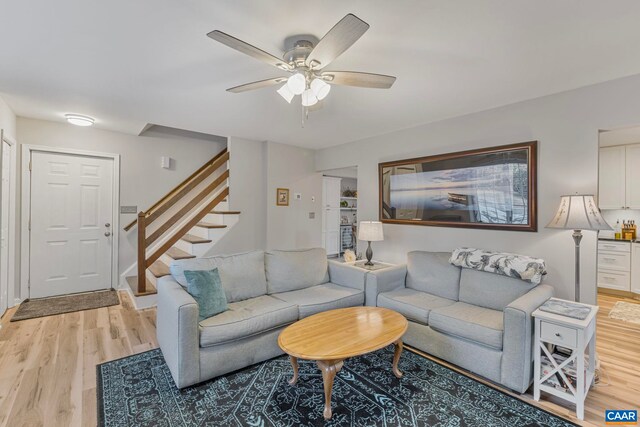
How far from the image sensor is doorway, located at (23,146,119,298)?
12.9ft

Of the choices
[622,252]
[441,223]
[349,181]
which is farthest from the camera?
[349,181]

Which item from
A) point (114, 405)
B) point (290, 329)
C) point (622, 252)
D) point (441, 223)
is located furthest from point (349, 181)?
point (114, 405)

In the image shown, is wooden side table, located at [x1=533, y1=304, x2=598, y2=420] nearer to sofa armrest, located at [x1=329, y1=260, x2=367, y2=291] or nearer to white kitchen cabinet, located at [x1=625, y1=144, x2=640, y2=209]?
sofa armrest, located at [x1=329, y1=260, x2=367, y2=291]

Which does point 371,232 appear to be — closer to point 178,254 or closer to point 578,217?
point 578,217

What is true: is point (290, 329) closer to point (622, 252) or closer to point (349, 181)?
point (622, 252)

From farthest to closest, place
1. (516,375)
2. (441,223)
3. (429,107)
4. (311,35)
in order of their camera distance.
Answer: (441,223) < (429,107) < (516,375) < (311,35)

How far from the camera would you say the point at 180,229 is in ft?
13.9

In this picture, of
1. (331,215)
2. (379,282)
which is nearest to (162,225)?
(379,282)

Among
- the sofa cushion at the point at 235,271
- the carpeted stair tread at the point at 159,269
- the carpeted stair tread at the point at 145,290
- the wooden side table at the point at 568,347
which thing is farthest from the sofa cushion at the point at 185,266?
the wooden side table at the point at 568,347

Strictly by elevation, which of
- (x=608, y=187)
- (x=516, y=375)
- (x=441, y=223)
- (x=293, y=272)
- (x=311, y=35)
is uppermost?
(x=311, y=35)

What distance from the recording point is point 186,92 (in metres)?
2.80

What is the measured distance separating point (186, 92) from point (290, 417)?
9.24 feet

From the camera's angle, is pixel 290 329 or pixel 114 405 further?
pixel 290 329

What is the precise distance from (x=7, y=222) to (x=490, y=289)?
535 cm
